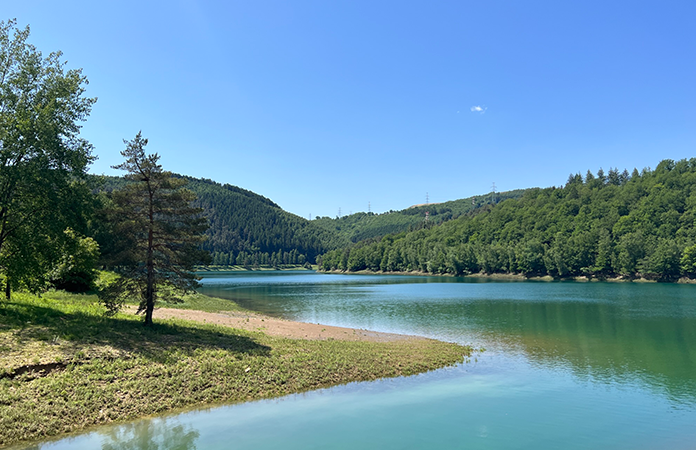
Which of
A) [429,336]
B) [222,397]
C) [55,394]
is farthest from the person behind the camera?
[429,336]

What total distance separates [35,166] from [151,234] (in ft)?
21.8

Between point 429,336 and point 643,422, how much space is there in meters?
19.9

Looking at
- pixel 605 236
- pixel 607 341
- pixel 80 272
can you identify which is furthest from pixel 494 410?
pixel 605 236

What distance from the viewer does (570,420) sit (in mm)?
16844

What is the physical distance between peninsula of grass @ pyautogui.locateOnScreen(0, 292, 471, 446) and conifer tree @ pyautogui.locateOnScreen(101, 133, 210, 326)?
8.08 feet

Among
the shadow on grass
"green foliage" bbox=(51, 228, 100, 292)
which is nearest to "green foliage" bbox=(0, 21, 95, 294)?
the shadow on grass

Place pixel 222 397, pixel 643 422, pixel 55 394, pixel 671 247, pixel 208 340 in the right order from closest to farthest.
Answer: pixel 55 394, pixel 643 422, pixel 222 397, pixel 208 340, pixel 671 247

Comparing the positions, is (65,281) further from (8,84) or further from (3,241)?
(8,84)

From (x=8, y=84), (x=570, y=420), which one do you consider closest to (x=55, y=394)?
(x=8, y=84)

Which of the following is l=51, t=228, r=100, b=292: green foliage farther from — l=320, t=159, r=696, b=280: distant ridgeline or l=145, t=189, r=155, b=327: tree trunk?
l=320, t=159, r=696, b=280: distant ridgeline

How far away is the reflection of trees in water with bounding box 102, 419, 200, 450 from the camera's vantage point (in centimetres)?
1362

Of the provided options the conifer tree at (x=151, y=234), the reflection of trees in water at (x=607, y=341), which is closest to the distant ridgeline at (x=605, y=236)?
the reflection of trees in water at (x=607, y=341)

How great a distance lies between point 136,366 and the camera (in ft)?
60.1

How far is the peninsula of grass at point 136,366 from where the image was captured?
15.0m
